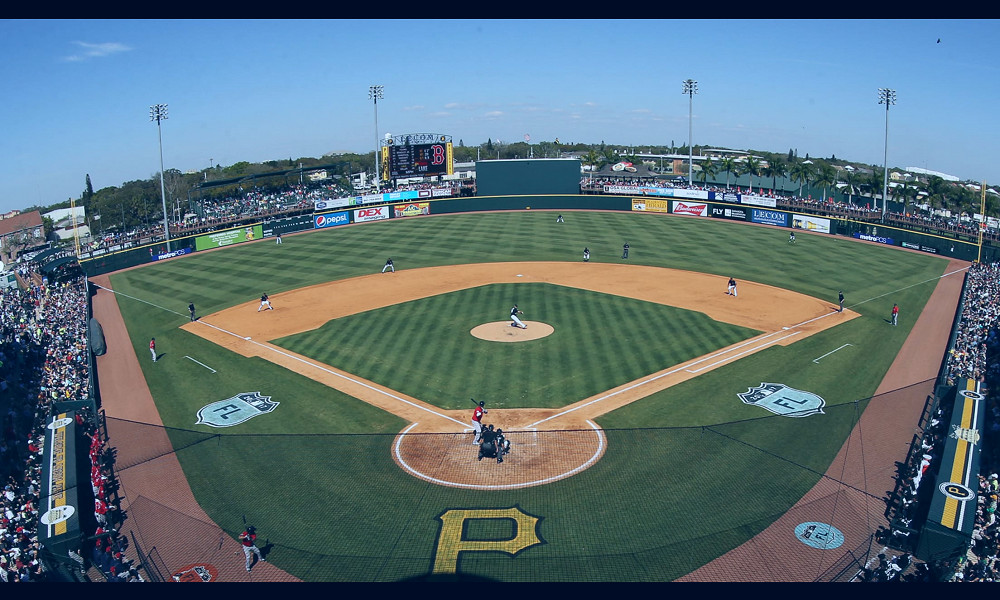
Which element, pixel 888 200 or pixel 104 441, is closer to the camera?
pixel 104 441

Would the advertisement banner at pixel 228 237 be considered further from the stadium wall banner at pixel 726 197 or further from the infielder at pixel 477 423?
the stadium wall banner at pixel 726 197

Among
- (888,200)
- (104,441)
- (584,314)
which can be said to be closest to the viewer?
(104,441)

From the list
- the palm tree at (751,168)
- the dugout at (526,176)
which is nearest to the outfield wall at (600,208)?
the dugout at (526,176)

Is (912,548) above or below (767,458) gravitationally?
below
